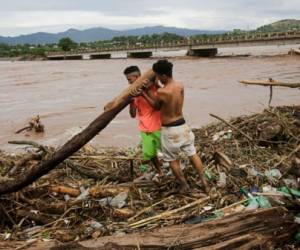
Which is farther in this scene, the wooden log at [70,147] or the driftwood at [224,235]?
the wooden log at [70,147]

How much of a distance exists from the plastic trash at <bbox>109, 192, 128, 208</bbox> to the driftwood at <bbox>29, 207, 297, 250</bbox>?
93 centimetres

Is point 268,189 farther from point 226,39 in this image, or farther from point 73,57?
point 73,57

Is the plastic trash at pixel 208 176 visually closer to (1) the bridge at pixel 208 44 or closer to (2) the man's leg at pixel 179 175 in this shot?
(2) the man's leg at pixel 179 175

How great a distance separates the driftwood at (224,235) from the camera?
4109 mm

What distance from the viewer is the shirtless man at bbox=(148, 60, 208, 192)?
529 centimetres

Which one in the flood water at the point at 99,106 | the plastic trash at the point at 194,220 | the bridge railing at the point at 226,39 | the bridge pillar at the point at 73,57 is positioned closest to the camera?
the plastic trash at the point at 194,220

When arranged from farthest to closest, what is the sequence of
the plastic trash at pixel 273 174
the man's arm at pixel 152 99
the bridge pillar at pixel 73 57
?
the bridge pillar at pixel 73 57 < the plastic trash at pixel 273 174 < the man's arm at pixel 152 99

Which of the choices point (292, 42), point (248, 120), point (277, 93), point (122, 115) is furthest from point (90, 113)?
point (292, 42)

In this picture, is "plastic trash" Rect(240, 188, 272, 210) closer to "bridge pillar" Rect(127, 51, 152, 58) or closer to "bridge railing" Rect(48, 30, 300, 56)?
"bridge railing" Rect(48, 30, 300, 56)

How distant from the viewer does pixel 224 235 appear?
4.21 meters

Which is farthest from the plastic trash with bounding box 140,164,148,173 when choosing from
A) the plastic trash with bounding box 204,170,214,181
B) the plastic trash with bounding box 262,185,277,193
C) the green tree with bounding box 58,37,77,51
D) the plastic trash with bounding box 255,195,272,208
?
the green tree with bounding box 58,37,77,51

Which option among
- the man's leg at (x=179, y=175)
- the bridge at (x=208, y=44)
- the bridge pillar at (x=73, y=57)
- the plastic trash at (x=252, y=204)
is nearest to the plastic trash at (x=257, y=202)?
the plastic trash at (x=252, y=204)

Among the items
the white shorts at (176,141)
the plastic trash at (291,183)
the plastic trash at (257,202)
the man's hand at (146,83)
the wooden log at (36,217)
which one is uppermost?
the man's hand at (146,83)

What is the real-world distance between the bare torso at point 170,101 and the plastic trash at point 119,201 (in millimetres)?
900
